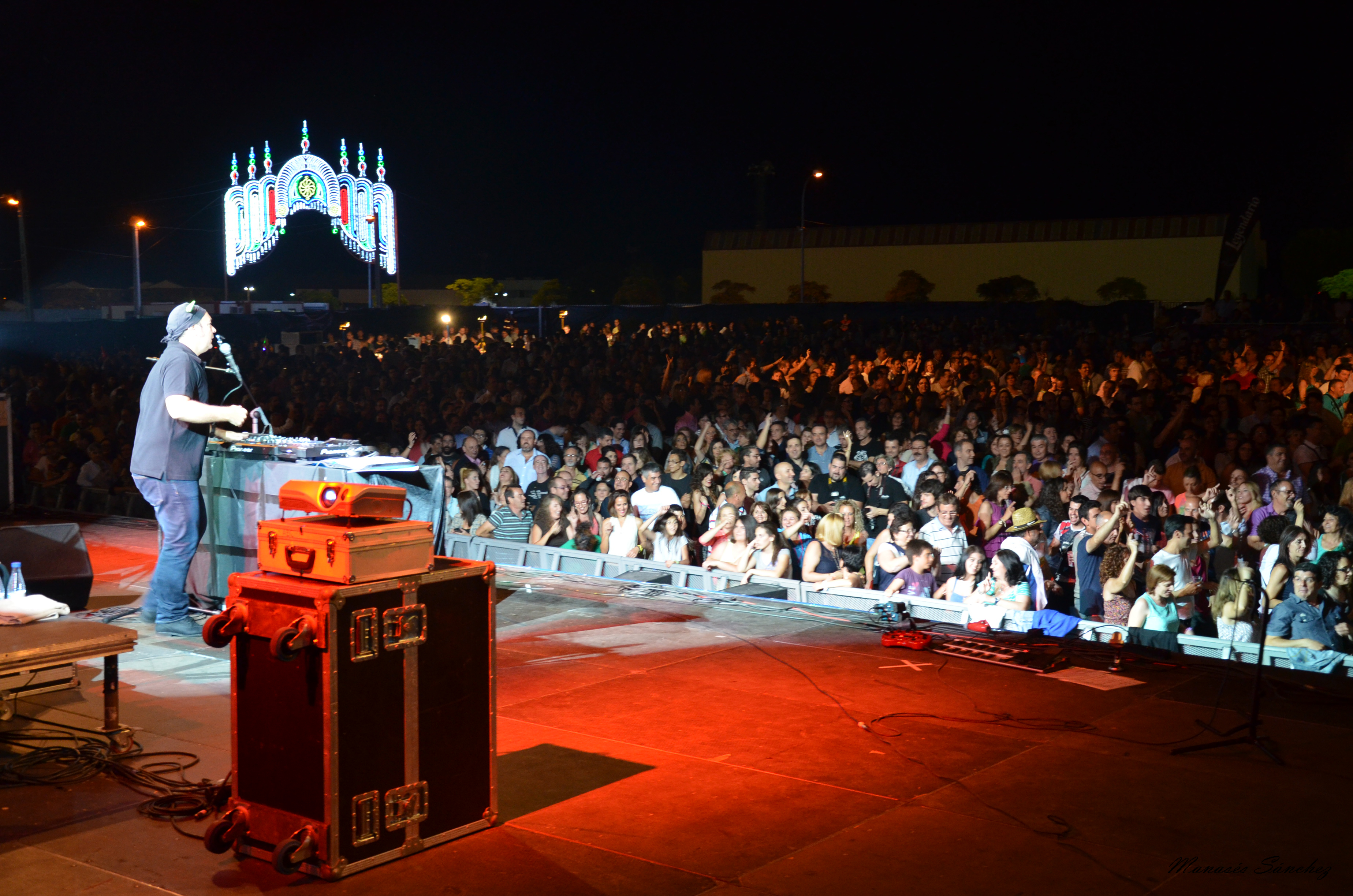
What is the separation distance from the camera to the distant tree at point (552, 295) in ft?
155

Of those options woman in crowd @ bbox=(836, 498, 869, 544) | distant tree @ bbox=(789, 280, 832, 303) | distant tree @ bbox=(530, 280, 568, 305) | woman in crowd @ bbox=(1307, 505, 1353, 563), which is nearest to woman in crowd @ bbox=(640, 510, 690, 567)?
woman in crowd @ bbox=(836, 498, 869, 544)

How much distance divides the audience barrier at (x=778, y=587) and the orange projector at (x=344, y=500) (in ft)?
8.64

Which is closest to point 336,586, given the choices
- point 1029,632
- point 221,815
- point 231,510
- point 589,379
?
point 221,815

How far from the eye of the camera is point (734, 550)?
7668 mm

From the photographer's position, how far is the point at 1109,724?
15.1 ft

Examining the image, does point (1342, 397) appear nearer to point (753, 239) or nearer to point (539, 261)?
point (753, 239)

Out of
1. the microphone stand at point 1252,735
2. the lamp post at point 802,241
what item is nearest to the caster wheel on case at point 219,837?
the microphone stand at point 1252,735

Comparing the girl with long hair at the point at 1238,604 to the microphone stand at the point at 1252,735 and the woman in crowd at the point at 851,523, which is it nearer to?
the microphone stand at the point at 1252,735

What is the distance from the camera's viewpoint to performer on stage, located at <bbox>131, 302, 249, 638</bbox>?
559cm

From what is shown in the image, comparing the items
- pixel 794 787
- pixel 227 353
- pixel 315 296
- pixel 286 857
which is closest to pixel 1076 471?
pixel 794 787

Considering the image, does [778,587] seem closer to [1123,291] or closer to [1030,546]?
[1030,546]

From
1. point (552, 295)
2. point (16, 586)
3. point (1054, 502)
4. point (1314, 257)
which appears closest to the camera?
point (16, 586)

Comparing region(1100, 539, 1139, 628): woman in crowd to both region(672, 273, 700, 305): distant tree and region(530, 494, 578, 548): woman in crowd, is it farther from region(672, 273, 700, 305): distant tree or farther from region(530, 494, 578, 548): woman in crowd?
region(672, 273, 700, 305): distant tree

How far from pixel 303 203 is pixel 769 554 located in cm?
3606
